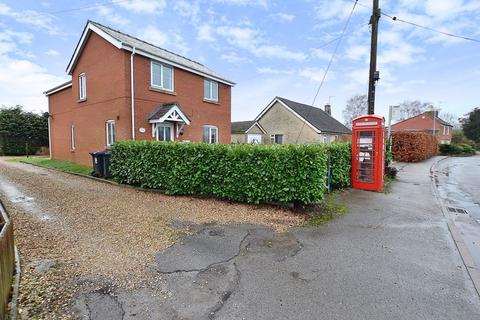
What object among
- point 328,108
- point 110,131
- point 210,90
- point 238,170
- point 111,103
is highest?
point 328,108

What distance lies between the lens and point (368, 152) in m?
9.95

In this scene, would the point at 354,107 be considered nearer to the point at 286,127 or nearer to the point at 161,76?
the point at 286,127

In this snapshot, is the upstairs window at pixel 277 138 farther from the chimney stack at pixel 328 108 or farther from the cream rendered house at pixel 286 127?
the chimney stack at pixel 328 108

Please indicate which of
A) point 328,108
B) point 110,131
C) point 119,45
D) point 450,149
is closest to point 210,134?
point 110,131

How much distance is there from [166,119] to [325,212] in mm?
9821

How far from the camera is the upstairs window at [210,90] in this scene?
17809 millimetres

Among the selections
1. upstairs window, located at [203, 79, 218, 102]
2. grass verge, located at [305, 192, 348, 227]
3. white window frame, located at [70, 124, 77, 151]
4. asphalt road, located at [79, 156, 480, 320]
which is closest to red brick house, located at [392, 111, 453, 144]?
upstairs window, located at [203, 79, 218, 102]

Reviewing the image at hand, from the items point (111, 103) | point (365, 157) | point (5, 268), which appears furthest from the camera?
point (111, 103)

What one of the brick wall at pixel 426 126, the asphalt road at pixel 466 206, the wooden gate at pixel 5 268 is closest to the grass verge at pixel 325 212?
the asphalt road at pixel 466 206

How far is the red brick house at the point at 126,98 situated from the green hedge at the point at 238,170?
14.0 ft

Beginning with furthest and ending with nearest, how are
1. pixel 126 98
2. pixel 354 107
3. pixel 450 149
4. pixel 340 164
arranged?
pixel 354 107
pixel 450 149
pixel 126 98
pixel 340 164

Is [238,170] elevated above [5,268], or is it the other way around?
[238,170]

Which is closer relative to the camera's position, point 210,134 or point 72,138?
point 72,138

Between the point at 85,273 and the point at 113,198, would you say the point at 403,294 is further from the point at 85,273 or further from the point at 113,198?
the point at 113,198
